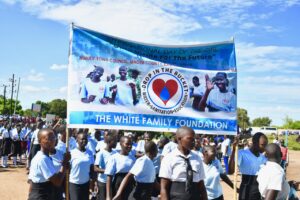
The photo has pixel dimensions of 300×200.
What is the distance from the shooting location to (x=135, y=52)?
21.0ft

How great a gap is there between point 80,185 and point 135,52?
2296mm

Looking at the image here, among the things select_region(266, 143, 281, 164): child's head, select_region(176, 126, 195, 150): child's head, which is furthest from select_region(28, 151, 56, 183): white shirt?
select_region(266, 143, 281, 164): child's head

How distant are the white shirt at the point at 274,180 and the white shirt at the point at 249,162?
62.6 inches

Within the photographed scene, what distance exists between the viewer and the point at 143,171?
5.77 meters

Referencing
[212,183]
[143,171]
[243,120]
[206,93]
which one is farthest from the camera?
[243,120]

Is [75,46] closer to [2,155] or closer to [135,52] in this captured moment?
[135,52]

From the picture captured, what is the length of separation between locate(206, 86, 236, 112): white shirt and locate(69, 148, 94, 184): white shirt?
7.22 feet

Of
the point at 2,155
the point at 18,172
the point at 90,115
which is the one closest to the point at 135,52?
the point at 90,115

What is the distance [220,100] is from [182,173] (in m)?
2.38

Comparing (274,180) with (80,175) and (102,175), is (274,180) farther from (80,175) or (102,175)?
(102,175)

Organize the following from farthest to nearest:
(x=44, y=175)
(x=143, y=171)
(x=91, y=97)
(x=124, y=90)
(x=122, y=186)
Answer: (x=124, y=90)
(x=91, y=97)
(x=143, y=171)
(x=122, y=186)
(x=44, y=175)

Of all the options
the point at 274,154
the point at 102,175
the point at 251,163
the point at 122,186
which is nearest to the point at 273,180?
the point at 274,154

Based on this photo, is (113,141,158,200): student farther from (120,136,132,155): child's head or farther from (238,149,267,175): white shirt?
(238,149,267,175): white shirt

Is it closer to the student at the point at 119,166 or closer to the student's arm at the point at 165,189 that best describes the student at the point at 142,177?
the student at the point at 119,166
